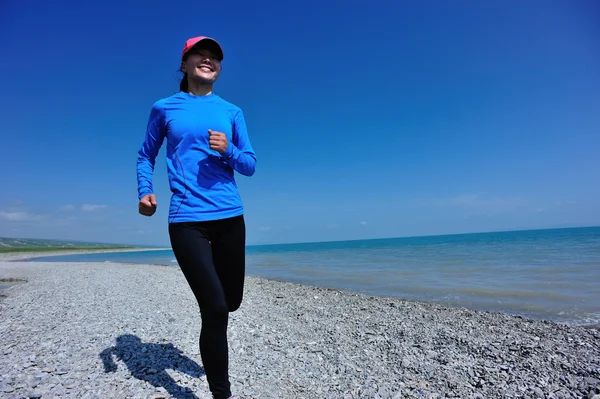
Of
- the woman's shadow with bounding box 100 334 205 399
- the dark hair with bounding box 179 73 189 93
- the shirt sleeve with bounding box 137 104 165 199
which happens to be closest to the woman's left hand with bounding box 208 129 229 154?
the shirt sleeve with bounding box 137 104 165 199

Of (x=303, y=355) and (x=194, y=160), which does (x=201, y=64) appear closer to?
(x=194, y=160)

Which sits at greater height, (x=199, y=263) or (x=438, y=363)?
(x=199, y=263)

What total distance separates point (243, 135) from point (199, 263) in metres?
1.14

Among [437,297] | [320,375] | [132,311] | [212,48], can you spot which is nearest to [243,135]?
[212,48]

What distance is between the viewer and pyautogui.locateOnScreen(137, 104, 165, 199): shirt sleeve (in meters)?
2.53

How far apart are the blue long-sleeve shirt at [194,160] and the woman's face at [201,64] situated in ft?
0.50

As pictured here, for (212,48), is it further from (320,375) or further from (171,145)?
(320,375)

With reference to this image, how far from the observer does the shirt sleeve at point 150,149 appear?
99.5 inches

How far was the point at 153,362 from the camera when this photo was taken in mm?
3795

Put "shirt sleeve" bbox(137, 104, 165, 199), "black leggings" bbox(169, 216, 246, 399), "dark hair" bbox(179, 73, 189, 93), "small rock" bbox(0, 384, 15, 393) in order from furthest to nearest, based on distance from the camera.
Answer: "small rock" bbox(0, 384, 15, 393), "dark hair" bbox(179, 73, 189, 93), "shirt sleeve" bbox(137, 104, 165, 199), "black leggings" bbox(169, 216, 246, 399)

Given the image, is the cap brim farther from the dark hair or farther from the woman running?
the dark hair

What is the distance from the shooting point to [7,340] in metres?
4.94

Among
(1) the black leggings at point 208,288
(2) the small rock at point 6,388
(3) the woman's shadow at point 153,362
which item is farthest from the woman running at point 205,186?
(2) the small rock at point 6,388

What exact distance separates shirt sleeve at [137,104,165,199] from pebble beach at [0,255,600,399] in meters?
A: 1.94
